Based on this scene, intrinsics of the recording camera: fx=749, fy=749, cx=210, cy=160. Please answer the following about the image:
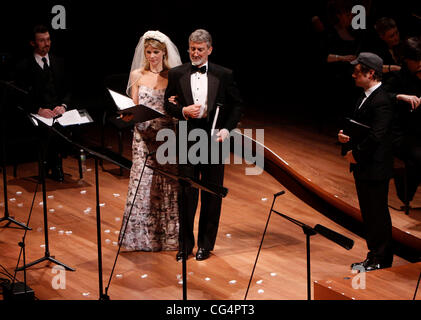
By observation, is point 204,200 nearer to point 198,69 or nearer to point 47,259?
point 198,69

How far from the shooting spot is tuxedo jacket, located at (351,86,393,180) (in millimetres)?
4566

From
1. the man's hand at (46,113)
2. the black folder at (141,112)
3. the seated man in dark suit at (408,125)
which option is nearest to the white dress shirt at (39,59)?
the man's hand at (46,113)

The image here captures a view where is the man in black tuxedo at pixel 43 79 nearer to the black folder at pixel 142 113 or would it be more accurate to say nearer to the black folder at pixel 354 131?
the black folder at pixel 142 113

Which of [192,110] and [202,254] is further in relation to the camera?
[202,254]

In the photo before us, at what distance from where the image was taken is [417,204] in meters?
5.75

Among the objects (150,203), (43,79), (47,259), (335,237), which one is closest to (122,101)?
(150,203)

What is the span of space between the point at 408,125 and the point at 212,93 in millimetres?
1663

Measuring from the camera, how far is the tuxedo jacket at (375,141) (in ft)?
15.0

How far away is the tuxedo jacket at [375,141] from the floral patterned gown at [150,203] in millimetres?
1320

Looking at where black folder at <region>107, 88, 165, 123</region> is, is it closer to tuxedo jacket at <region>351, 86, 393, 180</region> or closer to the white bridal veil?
the white bridal veil

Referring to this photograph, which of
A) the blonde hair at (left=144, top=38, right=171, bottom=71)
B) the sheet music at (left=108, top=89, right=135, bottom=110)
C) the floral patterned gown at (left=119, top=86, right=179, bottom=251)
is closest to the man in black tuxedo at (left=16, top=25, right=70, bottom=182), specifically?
the sheet music at (left=108, top=89, right=135, bottom=110)

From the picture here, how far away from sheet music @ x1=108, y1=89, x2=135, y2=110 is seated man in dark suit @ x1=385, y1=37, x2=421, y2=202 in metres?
1.85

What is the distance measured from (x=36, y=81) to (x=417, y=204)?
3.41m

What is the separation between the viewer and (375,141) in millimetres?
4566
